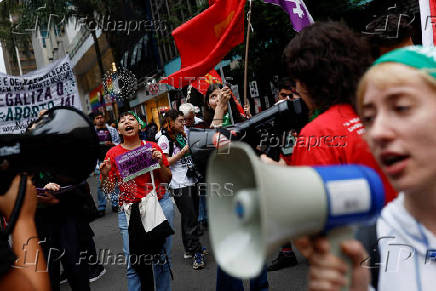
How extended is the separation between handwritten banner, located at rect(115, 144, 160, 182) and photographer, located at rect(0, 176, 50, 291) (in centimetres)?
222

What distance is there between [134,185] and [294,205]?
290 cm

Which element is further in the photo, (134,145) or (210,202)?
(134,145)

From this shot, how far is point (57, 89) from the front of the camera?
591cm

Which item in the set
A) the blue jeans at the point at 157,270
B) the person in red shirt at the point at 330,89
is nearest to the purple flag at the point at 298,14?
the blue jeans at the point at 157,270

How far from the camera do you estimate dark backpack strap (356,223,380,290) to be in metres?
1.15

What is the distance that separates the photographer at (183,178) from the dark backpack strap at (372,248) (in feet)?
12.3

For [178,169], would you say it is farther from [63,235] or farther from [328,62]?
[328,62]

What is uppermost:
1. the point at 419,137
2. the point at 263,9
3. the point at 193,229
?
→ the point at 263,9

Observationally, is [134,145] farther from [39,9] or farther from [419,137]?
[39,9]

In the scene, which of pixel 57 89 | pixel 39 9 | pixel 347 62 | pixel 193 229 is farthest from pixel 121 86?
pixel 39 9

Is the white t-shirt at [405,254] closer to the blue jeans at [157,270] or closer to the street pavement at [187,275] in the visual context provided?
the blue jeans at [157,270]

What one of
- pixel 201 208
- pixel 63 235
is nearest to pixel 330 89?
pixel 63 235

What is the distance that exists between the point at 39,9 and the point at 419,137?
16284 millimetres

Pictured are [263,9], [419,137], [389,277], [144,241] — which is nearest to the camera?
[419,137]
